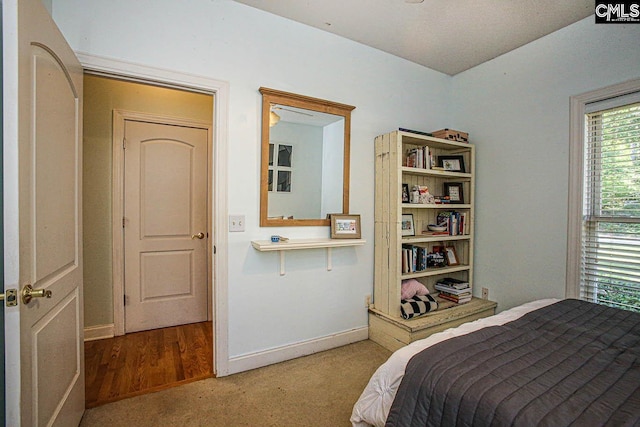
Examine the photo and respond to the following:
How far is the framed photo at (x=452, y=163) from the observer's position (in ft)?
9.69

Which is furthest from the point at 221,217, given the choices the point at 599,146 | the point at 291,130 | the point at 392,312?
the point at 599,146

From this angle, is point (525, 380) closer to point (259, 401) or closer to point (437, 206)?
point (259, 401)

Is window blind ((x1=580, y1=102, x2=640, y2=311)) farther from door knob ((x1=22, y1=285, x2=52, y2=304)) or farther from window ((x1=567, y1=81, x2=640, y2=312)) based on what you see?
door knob ((x1=22, y1=285, x2=52, y2=304))

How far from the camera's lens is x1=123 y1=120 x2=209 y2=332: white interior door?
282 cm

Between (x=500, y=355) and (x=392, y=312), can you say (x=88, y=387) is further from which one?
(x=500, y=355)

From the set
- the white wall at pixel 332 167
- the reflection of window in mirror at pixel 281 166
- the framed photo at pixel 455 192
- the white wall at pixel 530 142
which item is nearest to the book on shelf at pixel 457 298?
the white wall at pixel 530 142

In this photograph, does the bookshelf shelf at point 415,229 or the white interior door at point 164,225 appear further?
the white interior door at point 164,225

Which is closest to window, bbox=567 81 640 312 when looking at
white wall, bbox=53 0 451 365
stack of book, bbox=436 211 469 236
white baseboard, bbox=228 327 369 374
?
stack of book, bbox=436 211 469 236

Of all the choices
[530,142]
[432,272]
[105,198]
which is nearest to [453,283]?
[432,272]

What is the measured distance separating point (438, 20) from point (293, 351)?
2.82m

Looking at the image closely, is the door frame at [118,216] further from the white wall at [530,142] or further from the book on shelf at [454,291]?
the white wall at [530,142]

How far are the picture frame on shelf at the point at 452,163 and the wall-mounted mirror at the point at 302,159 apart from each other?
3.66 feet

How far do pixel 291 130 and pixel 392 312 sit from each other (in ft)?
5.73

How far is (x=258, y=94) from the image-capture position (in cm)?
219
